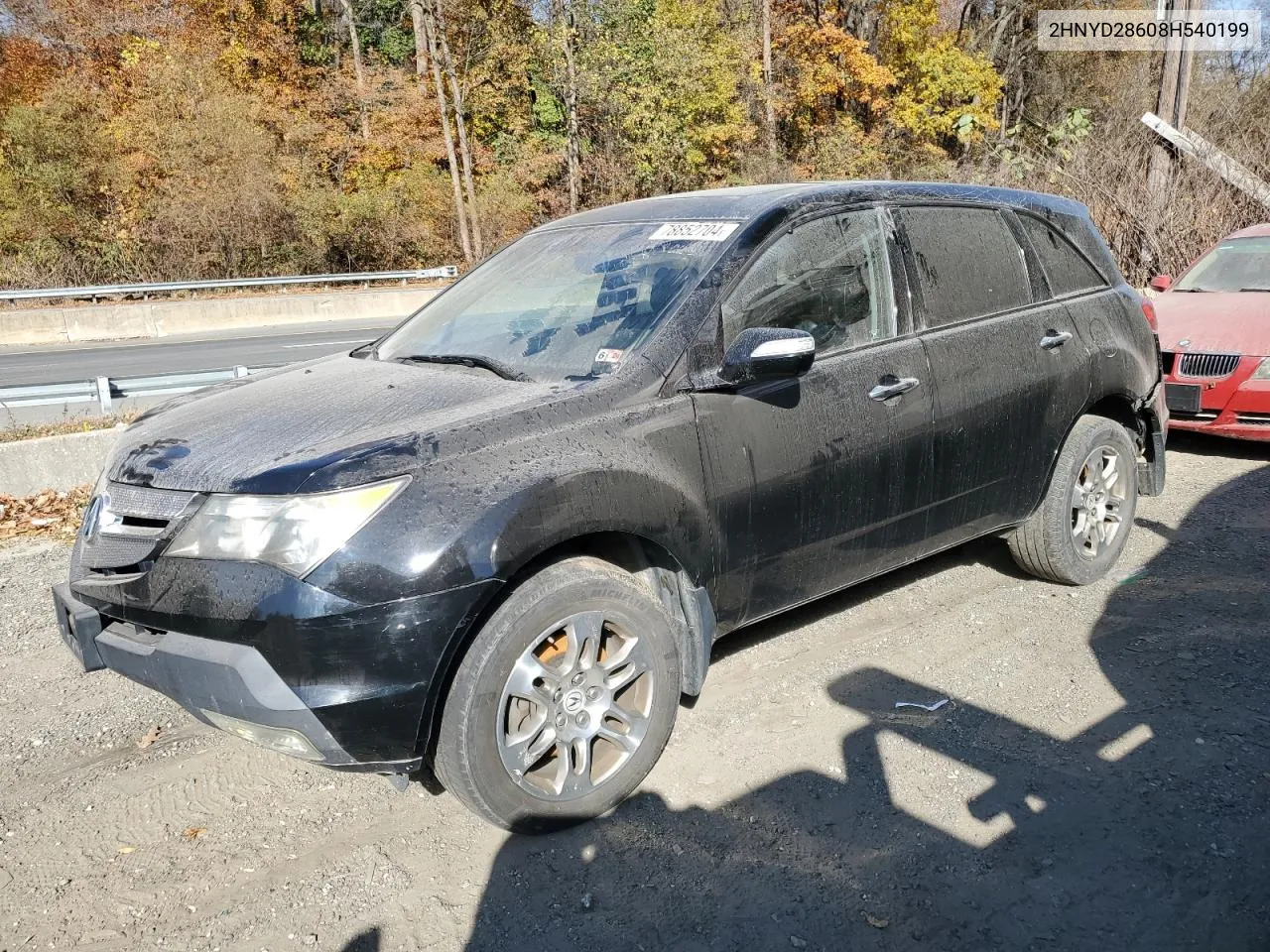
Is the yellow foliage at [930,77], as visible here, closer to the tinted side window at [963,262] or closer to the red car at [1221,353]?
the red car at [1221,353]

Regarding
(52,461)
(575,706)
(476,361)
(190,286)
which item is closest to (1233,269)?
(476,361)

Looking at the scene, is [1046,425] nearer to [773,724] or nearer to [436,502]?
[773,724]

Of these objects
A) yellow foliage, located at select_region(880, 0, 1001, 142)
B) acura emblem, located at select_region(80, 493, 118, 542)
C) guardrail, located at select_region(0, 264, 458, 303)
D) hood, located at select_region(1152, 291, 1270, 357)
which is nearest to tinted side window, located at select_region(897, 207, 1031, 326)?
acura emblem, located at select_region(80, 493, 118, 542)

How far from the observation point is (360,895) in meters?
2.88

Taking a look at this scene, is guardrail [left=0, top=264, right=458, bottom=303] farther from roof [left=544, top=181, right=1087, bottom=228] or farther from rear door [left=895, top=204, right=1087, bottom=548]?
rear door [left=895, top=204, right=1087, bottom=548]

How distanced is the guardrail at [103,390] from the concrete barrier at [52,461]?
97 cm

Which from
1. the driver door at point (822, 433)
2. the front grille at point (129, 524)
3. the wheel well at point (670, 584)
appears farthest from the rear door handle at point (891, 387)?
the front grille at point (129, 524)

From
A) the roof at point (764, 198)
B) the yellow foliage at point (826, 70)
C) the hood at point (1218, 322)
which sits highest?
the yellow foliage at point (826, 70)

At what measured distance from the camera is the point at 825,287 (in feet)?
12.6

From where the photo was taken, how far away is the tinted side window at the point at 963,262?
418 cm

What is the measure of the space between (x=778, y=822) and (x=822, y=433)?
1345 mm

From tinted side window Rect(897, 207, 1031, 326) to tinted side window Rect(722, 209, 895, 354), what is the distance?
24 centimetres

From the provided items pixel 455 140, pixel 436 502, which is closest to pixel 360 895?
pixel 436 502

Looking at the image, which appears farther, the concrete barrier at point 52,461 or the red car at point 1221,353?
the red car at point 1221,353
